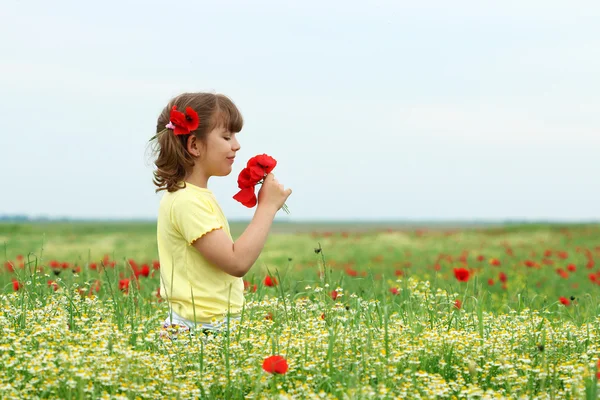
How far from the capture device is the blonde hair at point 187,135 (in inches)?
178

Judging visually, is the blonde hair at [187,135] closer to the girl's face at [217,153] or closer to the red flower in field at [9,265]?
the girl's face at [217,153]

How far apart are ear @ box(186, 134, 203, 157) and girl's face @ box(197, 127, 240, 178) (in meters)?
0.02

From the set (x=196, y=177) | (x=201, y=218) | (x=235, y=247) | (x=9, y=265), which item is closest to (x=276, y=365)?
Result: (x=235, y=247)

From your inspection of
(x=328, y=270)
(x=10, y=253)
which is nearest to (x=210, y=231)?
(x=328, y=270)

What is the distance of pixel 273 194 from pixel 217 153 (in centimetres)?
50

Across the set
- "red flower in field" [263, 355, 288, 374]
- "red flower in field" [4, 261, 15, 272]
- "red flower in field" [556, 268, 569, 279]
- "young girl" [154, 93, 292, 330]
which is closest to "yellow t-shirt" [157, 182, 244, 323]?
"young girl" [154, 93, 292, 330]

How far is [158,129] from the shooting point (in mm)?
4832

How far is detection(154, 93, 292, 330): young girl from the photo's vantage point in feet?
13.8

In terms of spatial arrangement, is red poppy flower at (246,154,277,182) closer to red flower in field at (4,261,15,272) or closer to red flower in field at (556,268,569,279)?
red flower in field at (4,261,15,272)

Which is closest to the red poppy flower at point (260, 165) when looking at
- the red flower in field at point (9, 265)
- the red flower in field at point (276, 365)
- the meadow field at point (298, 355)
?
the meadow field at point (298, 355)

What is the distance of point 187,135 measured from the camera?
4543 mm

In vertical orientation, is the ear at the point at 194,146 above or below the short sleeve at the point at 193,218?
above

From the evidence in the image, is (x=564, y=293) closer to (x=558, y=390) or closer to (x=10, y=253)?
(x=558, y=390)

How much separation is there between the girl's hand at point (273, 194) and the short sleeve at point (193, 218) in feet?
1.18
